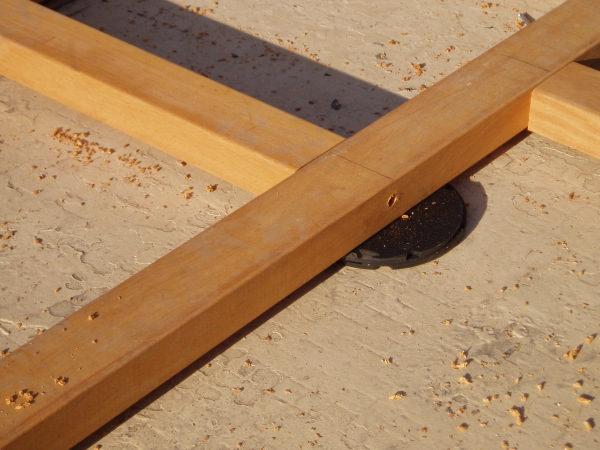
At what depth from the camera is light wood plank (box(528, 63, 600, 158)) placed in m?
2.33

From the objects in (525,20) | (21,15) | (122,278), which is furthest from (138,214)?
(525,20)

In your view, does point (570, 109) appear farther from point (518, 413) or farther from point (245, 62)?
point (245, 62)

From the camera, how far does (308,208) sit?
2.06m

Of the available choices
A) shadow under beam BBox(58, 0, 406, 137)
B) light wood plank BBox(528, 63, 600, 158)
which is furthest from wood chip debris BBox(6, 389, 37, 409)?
light wood plank BBox(528, 63, 600, 158)

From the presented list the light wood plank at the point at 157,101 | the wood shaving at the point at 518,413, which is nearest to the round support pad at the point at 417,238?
the light wood plank at the point at 157,101

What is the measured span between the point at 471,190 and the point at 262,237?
2.17ft

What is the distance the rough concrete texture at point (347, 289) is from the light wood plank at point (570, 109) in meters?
0.08

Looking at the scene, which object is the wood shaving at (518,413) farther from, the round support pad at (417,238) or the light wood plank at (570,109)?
the light wood plank at (570,109)

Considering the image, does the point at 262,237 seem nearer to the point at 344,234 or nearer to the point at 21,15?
the point at 344,234

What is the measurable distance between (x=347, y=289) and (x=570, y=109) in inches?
30.4

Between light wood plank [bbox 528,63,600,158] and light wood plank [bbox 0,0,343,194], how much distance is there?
579 mm

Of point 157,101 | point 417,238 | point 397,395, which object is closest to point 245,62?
point 157,101

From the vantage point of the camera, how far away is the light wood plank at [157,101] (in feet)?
7.42

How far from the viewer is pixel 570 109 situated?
2348 mm
